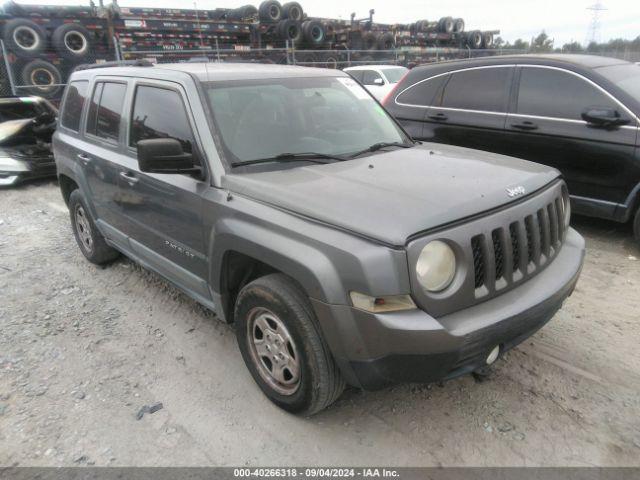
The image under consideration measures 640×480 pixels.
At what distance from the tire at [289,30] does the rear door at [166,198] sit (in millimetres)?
15393

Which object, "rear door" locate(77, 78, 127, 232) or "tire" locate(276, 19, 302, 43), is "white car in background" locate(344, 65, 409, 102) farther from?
"rear door" locate(77, 78, 127, 232)

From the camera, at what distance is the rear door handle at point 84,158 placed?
414 cm

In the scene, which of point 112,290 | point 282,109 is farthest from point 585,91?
point 112,290

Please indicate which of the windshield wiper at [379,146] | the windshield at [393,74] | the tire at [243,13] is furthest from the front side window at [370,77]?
the windshield wiper at [379,146]

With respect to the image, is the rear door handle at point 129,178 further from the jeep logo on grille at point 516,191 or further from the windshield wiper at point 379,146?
the jeep logo on grille at point 516,191

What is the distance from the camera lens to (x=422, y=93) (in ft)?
19.6

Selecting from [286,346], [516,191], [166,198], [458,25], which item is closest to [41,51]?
[166,198]

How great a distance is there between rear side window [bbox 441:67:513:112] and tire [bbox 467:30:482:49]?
20920 mm

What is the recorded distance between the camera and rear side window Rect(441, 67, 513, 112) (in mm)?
5298

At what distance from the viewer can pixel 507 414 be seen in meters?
2.65

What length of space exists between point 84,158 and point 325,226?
9.67 ft

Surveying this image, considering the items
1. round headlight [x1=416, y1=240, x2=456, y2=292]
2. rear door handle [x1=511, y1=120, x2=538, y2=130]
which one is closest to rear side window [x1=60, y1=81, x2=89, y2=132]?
round headlight [x1=416, y1=240, x2=456, y2=292]

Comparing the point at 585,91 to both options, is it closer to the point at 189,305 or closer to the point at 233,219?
the point at 233,219

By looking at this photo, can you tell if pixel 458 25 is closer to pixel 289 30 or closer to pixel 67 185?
pixel 289 30
